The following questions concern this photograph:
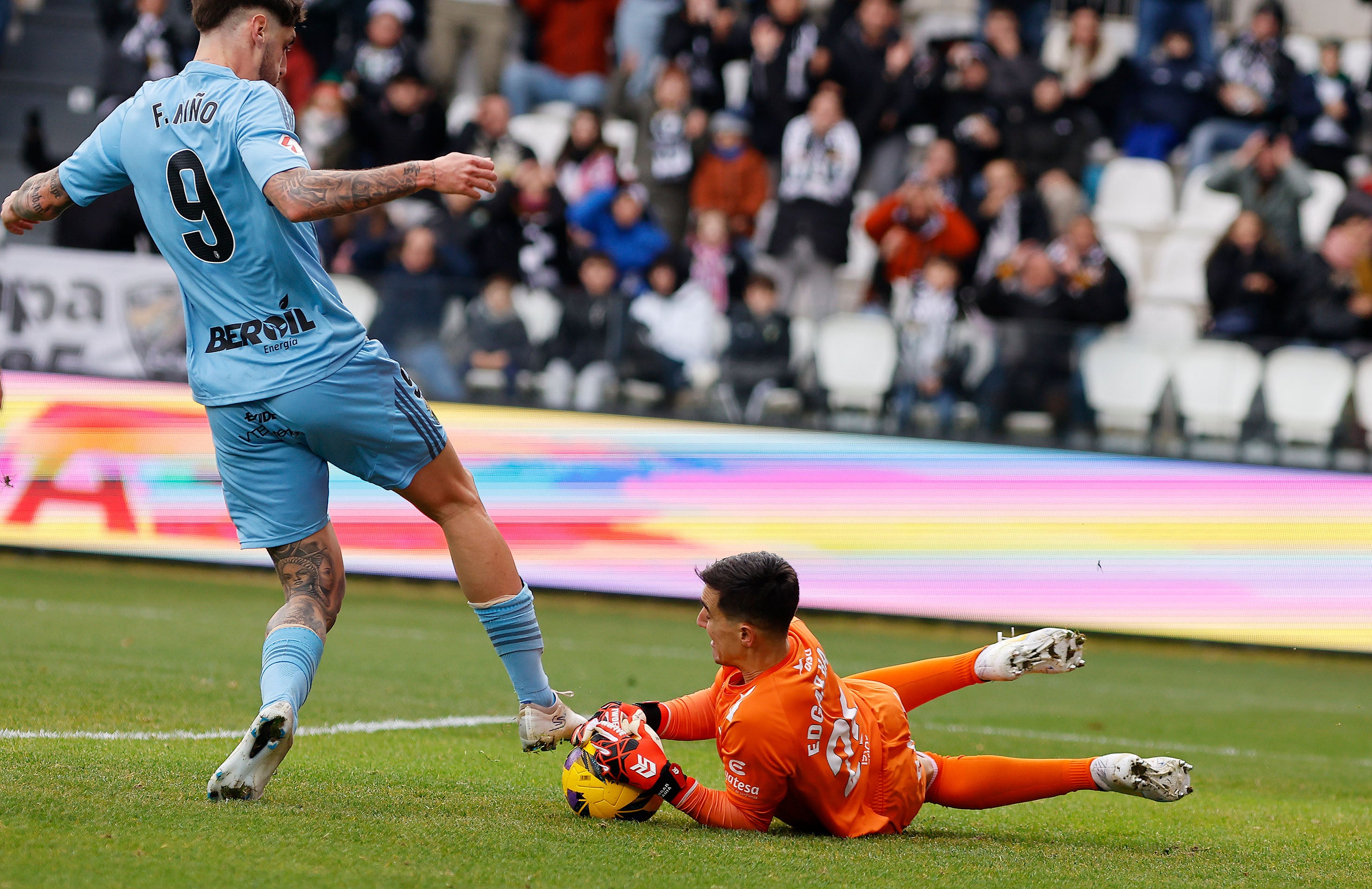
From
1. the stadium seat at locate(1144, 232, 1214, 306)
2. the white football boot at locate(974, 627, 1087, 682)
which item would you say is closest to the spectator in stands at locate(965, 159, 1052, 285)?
the stadium seat at locate(1144, 232, 1214, 306)

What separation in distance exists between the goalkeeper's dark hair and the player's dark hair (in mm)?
1961

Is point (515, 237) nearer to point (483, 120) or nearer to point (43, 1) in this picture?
point (483, 120)

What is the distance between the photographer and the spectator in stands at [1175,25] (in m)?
15.0

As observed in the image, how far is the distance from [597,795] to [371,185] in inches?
70.3

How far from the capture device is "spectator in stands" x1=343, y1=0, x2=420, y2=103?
14.0 meters

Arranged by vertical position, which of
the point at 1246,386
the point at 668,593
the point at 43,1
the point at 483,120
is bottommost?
the point at 668,593

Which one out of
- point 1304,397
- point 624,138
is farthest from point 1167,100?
point 1304,397

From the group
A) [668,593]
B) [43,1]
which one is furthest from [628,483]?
Answer: [43,1]

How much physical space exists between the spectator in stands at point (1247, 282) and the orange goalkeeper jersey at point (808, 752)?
28.0 ft

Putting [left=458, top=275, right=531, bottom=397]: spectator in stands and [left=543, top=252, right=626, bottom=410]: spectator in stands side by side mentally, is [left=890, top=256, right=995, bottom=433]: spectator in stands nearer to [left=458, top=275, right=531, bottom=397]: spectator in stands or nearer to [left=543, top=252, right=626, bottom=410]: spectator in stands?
[left=543, top=252, right=626, bottom=410]: spectator in stands

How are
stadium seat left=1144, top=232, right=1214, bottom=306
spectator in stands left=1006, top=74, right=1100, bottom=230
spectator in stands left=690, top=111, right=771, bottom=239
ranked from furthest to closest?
spectator in stands left=1006, top=74, right=1100, bottom=230 → spectator in stands left=690, top=111, right=771, bottom=239 → stadium seat left=1144, top=232, right=1214, bottom=306

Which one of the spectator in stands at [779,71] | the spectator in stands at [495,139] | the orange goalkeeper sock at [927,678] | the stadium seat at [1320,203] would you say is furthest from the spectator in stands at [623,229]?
the orange goalkeeper sock at [927,678]

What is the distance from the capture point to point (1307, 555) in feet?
33.6

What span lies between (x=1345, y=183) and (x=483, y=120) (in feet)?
26.6
